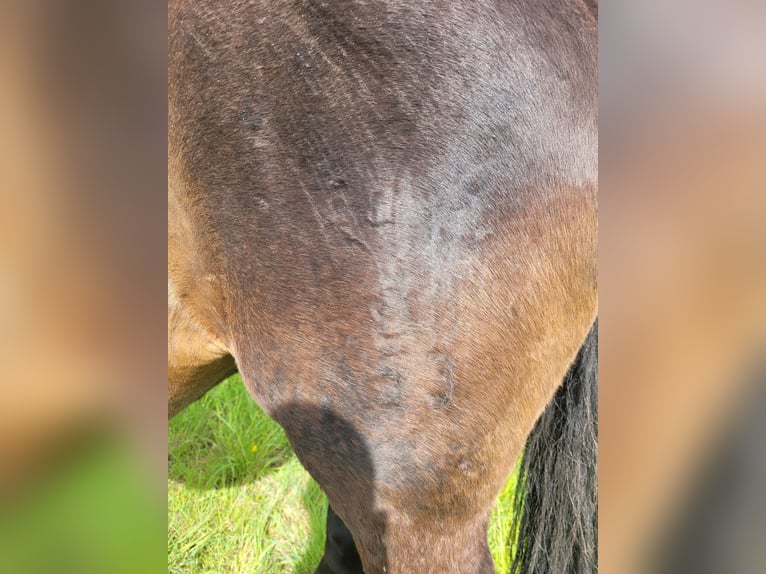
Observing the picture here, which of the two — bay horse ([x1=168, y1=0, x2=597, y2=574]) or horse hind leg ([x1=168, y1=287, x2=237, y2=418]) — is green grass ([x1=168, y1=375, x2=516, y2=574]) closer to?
horse hind leg ([x1=168, y1=287, x2=237, y2=418])

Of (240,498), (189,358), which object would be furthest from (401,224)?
(240,498)

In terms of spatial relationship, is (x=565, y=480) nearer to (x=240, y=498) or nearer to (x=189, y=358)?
(x=189, y=358)

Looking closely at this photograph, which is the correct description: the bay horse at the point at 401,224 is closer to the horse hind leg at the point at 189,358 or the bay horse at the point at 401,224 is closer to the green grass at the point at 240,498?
the horse hind leg at the point at 189,358

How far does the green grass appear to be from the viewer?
1.06m

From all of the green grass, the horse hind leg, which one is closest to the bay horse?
the horse hind leg

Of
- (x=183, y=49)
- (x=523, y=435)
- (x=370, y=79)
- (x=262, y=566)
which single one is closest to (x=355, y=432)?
(x=523, y=435)

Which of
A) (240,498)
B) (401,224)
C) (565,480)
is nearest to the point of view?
(401,224)

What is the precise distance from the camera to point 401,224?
61 cm

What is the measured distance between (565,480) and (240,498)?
797mm

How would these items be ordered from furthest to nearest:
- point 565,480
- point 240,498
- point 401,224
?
point 240,498 → point 565,480 → point 401,224

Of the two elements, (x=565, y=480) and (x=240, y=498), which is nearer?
(x=565, y=480)

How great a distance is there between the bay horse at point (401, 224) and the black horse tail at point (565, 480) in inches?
7.3

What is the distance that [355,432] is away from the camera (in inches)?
26.4
